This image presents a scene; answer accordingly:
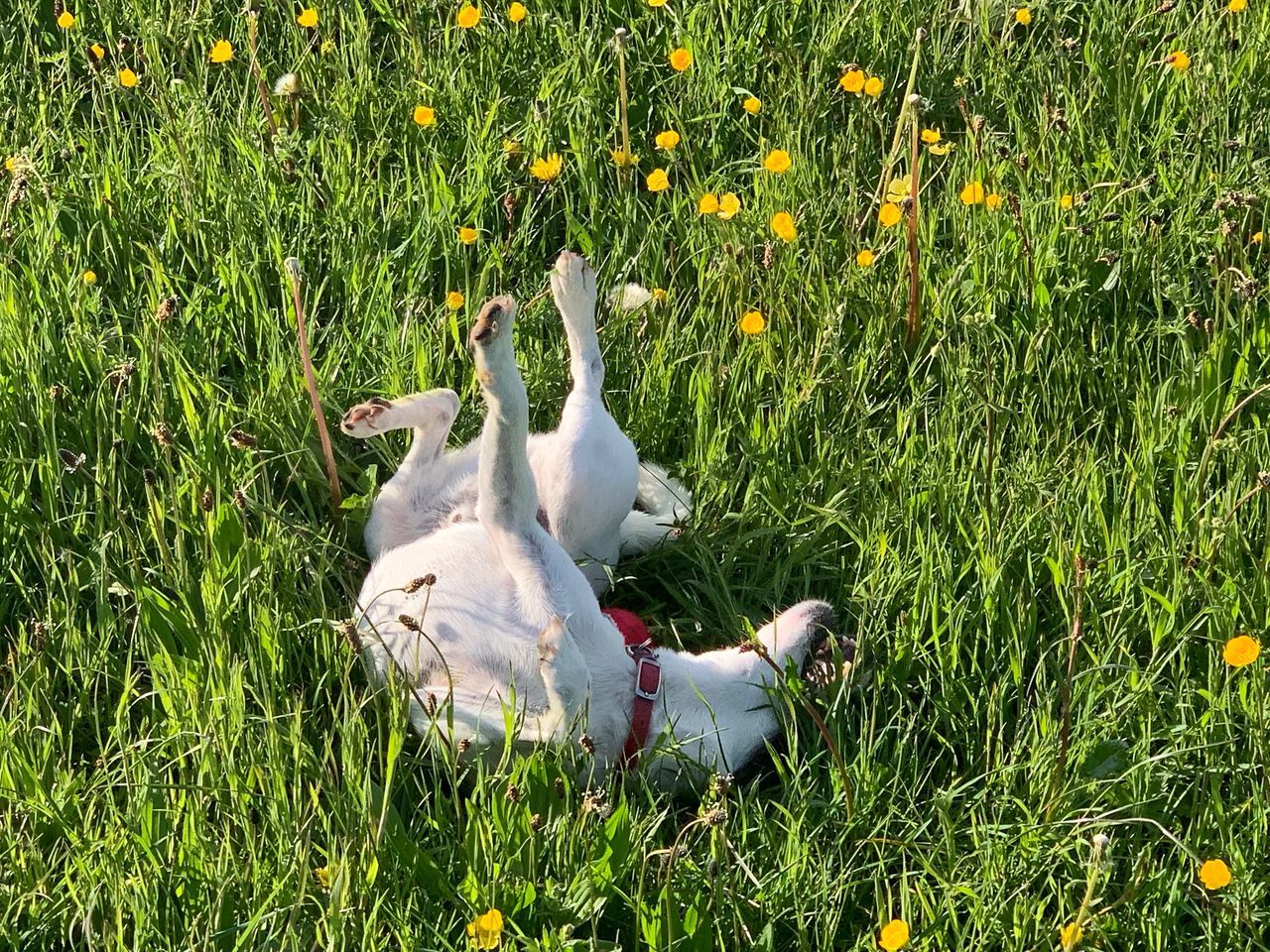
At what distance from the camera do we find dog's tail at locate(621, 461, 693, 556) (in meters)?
3.21

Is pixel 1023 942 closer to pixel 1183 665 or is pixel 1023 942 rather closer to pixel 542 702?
pixel 1183 665

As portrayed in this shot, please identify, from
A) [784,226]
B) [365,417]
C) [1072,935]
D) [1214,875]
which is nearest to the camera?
[1072,935]

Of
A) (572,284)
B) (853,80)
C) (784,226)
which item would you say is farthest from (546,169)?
(853,80)

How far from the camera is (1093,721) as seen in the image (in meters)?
2.61

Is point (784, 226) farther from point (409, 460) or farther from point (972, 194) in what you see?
point (409, 460)

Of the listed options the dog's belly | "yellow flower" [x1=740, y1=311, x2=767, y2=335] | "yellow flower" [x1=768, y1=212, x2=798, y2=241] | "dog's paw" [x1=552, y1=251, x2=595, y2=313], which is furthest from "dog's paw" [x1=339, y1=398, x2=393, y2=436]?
"yellow flower" [x1=768, y1=212, x2=798, y2=241]

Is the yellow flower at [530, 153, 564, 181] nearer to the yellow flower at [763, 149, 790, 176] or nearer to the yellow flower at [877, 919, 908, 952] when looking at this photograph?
the yellow flower at [763, 149, 790, 176]

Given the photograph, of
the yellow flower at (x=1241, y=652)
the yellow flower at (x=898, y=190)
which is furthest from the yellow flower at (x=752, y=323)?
the yellow flower at (x=1241, y=652)

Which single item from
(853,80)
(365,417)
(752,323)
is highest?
(853,80)

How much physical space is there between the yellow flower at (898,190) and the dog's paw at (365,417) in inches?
56.6

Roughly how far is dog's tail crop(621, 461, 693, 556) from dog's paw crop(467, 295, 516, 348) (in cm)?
63

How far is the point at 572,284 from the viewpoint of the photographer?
3246 millimetres

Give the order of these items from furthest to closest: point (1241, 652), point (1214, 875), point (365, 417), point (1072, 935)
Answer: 1. point (365, 417)
2. point (1241, 652)
3. point (1214, 875)
4. point (1072, 935)

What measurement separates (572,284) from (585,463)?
0.45 meters
